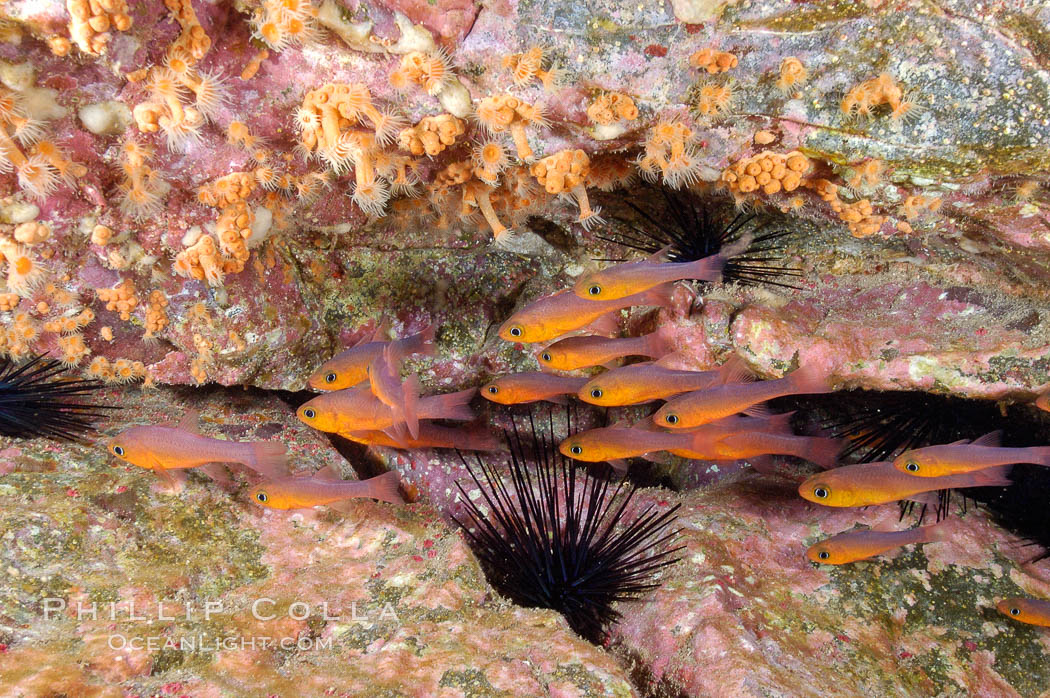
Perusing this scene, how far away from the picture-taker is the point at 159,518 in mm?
3406

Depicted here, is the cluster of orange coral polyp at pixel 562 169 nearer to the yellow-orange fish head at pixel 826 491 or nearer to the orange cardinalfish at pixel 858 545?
the yellow-orange fish head at pixel 826 491

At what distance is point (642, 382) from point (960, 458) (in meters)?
1.84

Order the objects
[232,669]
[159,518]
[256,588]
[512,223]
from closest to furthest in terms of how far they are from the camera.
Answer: [232,669], [256,588], [159,518], [512,223]

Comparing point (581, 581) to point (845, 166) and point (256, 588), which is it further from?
point (845, 166)

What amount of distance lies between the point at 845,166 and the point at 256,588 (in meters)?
3.75

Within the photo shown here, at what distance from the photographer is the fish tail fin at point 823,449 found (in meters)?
4.04

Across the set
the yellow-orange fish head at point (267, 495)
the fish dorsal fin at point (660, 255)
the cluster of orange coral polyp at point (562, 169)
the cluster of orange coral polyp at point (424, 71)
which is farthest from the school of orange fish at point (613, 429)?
the cluster of orange coral polyp at point (424, 71)

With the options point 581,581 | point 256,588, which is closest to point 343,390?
point 256,588

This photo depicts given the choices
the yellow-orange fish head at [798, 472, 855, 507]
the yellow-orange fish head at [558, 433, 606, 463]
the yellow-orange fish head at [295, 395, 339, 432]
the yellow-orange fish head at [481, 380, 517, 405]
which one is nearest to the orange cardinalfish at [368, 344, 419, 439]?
the yellow-orange fish head at [295, 395, 339, 432]

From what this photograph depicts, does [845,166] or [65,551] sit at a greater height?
[845,166]

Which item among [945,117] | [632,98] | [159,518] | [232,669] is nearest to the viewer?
[232,669]

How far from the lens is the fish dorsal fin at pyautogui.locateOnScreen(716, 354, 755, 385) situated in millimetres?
3604

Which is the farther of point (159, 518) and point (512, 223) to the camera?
point (512, 223)

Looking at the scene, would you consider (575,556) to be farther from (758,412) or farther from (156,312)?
(156,312)
